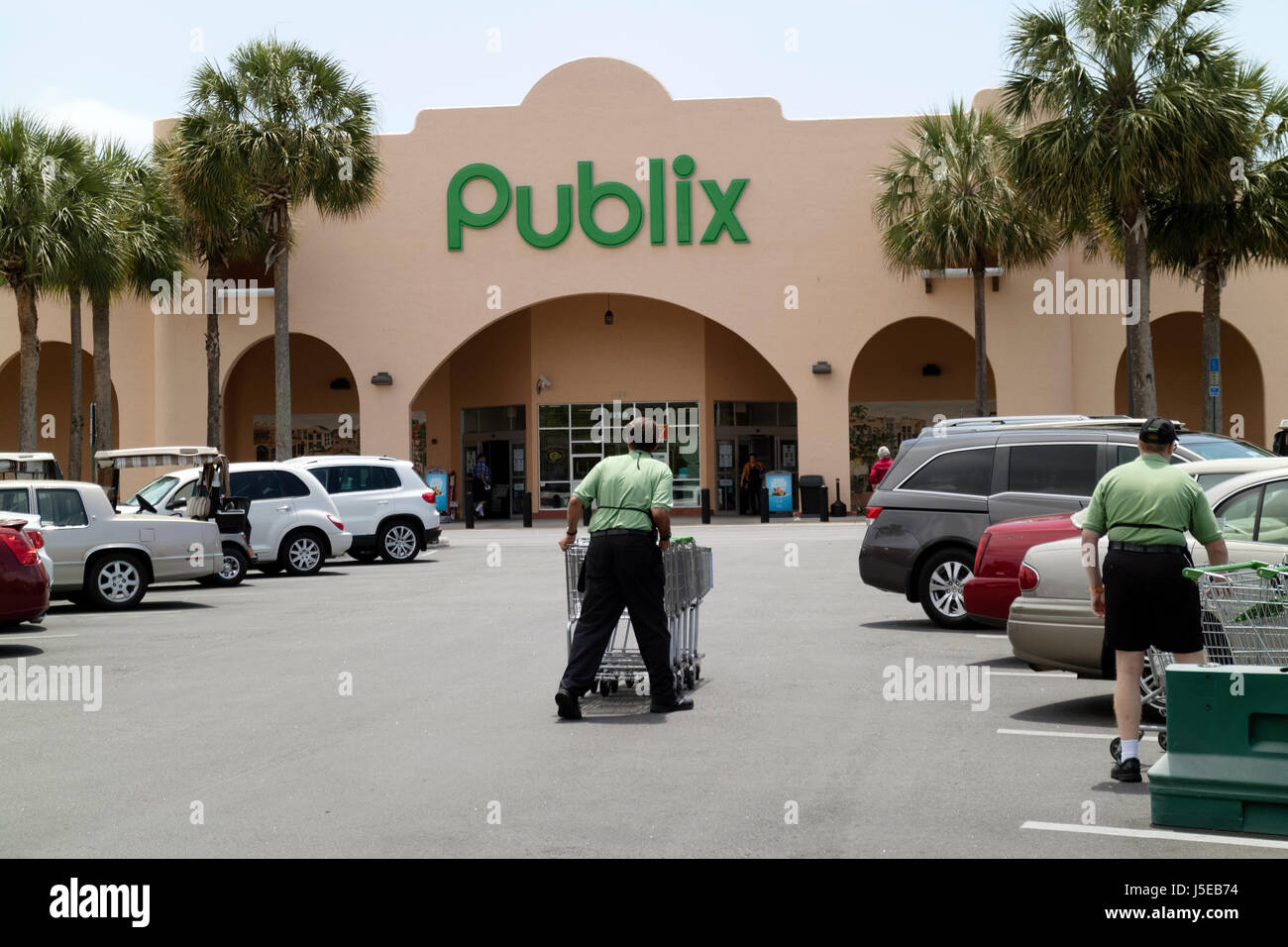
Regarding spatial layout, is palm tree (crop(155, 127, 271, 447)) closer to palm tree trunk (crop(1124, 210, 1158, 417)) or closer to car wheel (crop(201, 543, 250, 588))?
car wheel (crop(201, 543, 250, 588))

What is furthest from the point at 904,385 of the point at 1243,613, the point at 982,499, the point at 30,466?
the point at 1243,613

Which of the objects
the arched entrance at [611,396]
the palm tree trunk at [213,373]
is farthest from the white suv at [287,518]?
the arched entrance at [611,396]

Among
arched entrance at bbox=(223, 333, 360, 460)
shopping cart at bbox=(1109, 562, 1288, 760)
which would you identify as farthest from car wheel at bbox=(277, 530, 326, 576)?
arched entrance at bbox=(223, 333, 360, 460)

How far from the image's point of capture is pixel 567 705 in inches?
354

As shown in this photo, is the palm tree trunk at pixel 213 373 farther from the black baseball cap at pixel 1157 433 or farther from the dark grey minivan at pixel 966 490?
the black baseball cap at pixel 1157 433

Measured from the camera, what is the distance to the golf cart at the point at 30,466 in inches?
770

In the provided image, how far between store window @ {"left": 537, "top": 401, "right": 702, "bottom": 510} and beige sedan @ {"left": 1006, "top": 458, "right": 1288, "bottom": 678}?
29151 millimetres

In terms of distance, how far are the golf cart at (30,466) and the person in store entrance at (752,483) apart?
21.3 meters

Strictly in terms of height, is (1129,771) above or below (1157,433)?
below

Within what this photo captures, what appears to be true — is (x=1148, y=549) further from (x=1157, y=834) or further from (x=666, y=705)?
(x=666, y=705)

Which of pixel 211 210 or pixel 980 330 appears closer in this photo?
pixel 211 210

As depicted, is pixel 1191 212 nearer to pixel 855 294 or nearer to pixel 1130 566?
pixel 855 294

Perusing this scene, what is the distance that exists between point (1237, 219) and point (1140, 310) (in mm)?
2821

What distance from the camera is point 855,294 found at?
35.3 metres
